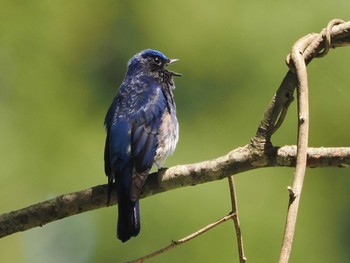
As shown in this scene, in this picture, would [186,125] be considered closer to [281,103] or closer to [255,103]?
[255,103]

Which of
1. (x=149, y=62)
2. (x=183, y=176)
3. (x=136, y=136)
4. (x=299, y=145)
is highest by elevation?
(x=149, y=62)

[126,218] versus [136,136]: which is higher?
[136,136]

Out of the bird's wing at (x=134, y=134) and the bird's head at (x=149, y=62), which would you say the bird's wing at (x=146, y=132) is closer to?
the bird's wing at (x=134, y=134)

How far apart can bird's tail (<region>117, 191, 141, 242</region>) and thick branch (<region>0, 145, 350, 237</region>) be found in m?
0.15

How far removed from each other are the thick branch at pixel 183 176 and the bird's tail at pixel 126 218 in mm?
150

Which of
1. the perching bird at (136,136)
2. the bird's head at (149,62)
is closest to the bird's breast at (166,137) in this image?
the perching bird at (136,136)

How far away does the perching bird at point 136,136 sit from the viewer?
13.3 feet

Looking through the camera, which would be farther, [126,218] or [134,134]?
[134,134]

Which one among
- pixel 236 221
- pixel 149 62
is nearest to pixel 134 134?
pixel 149 62

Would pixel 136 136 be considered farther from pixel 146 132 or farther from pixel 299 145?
pixel 299 145

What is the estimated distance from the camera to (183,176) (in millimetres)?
3480

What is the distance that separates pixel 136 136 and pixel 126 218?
64 cm

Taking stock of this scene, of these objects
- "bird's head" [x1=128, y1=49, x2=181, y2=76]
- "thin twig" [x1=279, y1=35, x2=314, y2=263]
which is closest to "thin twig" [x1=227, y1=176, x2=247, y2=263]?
"thin twig" [x1=279, y1=35, x2=314, y2=263]

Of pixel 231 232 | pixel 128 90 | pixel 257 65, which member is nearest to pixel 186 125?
pixel 257 65
